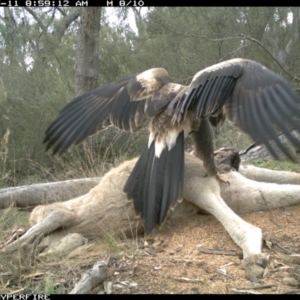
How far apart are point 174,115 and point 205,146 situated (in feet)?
2.03

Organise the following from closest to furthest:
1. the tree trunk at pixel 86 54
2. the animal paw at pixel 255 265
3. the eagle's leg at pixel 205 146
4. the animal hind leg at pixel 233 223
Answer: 1. the animal paw at pixel 255 265
2. the animal hind leg at pixel 233 223
3. the eagle's leg at pixel 205 146
4. the tree trunk at pixel 86 54

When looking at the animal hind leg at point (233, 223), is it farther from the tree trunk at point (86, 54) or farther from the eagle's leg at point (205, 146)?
the tree trunk at point (86, 54)

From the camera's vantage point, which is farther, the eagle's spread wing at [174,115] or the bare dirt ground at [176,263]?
the eagle's spread wing at [174,115]

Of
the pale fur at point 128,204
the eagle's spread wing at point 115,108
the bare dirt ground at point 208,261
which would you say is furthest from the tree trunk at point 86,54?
the bare dirt ground at point 208,261

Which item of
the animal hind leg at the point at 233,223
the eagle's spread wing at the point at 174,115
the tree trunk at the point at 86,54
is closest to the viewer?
the animal hind leg at the point at 233,223

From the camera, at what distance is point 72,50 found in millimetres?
10836

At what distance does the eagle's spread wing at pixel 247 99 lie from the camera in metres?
2.88

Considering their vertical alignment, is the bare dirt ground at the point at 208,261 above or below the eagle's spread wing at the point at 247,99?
below

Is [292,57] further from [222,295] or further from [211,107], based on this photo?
[222,295]

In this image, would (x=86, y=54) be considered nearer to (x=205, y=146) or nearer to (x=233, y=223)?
(x=205, y=146)

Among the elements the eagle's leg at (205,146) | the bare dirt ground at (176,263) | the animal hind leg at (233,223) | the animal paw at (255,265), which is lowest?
the bare dirt ground at (176,263)

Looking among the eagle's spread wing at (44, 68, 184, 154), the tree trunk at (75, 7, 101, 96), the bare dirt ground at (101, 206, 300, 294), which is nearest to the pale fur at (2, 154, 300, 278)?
the bare dirt ground at (101, 206, 300, 294)

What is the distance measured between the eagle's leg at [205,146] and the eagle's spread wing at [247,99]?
1.66ft

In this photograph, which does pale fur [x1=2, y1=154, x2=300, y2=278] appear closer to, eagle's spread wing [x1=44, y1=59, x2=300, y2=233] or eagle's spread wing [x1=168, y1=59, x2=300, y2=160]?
eagle's spread wing [x1=44, y1=59, x2=300, y2=233]
